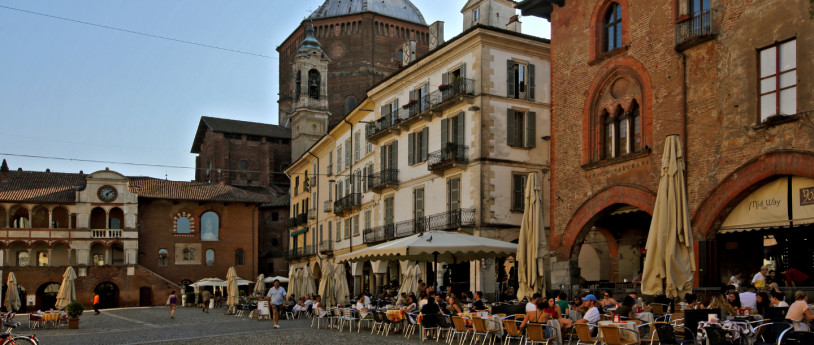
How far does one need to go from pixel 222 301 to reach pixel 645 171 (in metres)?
38.2

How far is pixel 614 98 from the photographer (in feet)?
73.9

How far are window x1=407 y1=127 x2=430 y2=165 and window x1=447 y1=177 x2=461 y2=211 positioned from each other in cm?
243

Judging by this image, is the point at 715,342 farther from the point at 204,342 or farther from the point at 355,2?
the point at 355,2

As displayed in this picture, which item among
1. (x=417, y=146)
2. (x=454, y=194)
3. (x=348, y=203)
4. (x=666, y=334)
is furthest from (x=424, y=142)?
(x=666, y=334)

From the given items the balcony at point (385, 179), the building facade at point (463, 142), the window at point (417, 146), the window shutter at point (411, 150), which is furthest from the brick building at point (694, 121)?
the balcony at point (385, 179)

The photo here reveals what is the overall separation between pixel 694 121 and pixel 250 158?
66217 millimetres

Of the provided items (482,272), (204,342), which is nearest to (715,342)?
(204,342)

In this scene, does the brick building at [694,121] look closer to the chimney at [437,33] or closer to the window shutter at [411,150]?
the window shutter at [411,150]

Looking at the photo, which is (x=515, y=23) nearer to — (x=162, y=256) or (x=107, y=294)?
(x=162, y=256)

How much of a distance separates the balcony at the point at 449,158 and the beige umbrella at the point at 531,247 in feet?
35.1

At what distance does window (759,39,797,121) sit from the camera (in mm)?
17328

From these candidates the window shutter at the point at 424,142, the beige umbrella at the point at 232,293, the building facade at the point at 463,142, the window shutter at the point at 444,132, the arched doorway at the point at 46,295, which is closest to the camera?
the building facade at the point at 463,142

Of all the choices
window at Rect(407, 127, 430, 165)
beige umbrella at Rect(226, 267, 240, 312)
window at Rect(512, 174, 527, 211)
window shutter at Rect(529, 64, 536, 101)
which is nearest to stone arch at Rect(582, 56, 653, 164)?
window at Rect(512, 174, 527, 211)

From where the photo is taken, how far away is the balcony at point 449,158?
3061 centimetres
